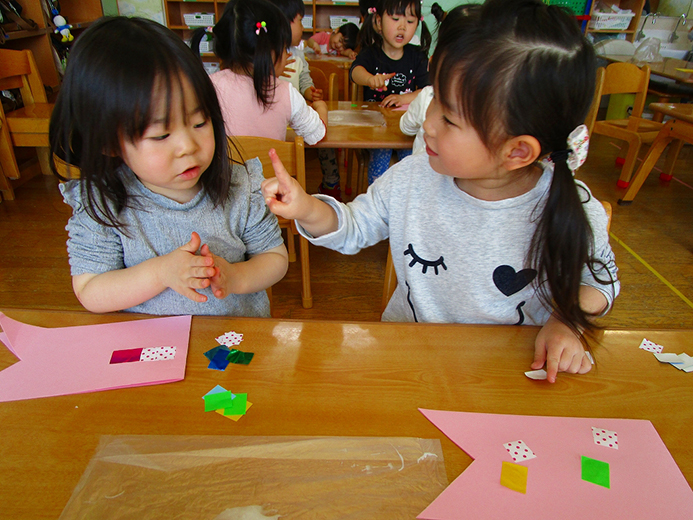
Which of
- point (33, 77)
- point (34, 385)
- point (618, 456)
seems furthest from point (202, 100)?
point (33, 77)

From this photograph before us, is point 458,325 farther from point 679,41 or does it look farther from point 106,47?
point 679,41

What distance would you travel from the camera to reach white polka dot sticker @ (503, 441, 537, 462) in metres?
0.53

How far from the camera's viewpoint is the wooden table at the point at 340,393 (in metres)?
0.52

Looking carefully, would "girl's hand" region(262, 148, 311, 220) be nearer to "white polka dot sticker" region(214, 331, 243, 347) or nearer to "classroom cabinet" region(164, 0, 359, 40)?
"white polka dot sticker" region(214, 331, 243, 347)

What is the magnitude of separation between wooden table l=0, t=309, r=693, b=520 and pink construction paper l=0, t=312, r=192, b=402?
0.05 ft

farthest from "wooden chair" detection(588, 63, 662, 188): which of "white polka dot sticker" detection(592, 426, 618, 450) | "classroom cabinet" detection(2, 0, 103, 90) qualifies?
"classroom cabinet" detection(2, 0, 103, 90)

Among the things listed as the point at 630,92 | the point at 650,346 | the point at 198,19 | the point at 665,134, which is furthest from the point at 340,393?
the point at 198,19

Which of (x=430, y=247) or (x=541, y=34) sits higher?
(x=541, y=34)

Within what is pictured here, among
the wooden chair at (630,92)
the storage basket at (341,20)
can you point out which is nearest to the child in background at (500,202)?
the wooden chair at (630,92)

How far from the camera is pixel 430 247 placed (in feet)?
3.02

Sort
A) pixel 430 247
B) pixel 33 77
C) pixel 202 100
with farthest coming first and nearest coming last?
pixel 33 77, pixel 430 247, pixel 202 100

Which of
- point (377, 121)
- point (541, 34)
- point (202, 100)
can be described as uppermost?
point (541, 34)

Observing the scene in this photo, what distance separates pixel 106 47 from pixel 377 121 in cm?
167

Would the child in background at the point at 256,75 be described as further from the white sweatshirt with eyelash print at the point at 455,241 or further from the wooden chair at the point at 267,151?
the white sweatshirt with eyelash print at the point at 455,241
